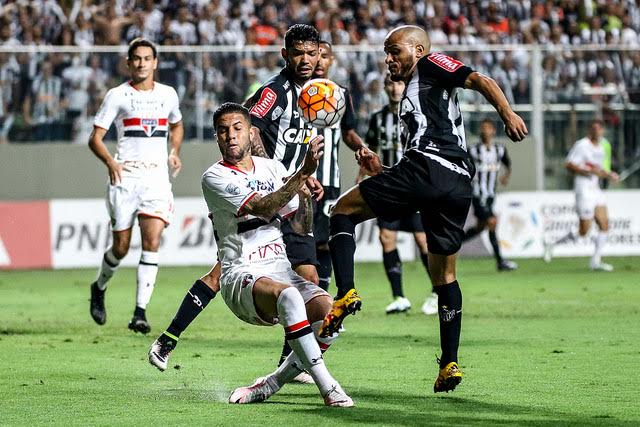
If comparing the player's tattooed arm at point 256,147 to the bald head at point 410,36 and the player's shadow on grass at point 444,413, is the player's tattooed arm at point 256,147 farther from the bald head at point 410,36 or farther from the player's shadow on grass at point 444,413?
the player's shadow on grass at point 444,413

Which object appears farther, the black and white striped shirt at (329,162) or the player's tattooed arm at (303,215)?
the black and white striped shirt at (329,162)

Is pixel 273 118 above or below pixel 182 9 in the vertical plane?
below

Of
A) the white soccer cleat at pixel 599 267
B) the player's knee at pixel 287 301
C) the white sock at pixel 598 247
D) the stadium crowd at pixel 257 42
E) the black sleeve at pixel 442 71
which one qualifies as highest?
the stadium crowd at pixel 257 42

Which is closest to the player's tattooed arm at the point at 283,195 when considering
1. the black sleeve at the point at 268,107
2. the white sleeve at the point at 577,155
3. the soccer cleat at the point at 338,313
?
the soccer cleat at the point at 338,313

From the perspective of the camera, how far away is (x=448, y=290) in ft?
26.0

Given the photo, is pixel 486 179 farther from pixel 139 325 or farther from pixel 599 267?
pixel 139 325

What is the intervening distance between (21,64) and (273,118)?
13091 millimetres

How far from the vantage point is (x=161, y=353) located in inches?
327

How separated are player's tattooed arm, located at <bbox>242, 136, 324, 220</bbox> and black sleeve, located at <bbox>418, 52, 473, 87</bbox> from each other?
103 centimetres

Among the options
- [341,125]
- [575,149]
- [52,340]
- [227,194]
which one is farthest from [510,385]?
[575,149]

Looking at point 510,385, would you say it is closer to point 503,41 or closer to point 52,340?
point 52,340

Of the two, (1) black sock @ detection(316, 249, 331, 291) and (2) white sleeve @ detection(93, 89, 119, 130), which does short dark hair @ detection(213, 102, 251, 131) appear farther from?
(2) white sleeve @ detection(93, 89, 119, 130)

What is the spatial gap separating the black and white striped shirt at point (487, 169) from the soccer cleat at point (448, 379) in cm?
1284

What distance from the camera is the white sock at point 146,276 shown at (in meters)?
11.6
